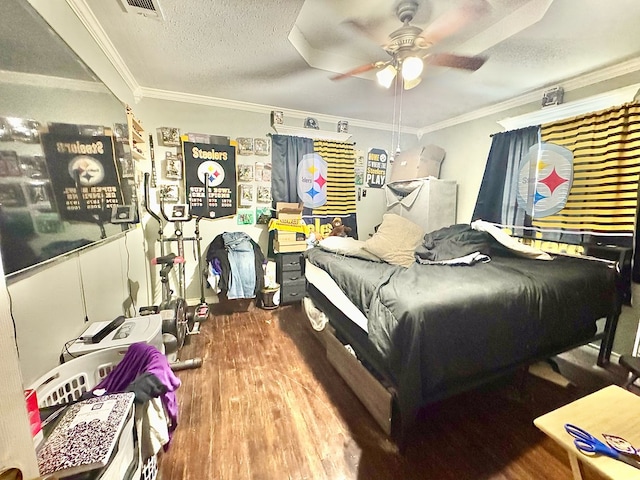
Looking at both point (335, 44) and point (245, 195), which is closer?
point (335, 44)

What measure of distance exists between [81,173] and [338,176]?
9.77 feet

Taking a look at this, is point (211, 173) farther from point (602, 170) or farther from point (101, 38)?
point (602, 170)

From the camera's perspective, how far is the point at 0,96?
88 cm

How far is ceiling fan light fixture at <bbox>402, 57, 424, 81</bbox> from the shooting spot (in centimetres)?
174

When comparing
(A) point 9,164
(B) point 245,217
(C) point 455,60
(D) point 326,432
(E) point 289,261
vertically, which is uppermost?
(C) point 455,60

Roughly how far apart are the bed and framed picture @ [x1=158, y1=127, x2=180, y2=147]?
92.0 inches

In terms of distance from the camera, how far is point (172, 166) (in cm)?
321

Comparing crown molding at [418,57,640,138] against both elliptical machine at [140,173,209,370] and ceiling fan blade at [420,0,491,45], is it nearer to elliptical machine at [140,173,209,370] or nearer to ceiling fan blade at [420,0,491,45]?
ceiling fan blade at [420,0,491,45]

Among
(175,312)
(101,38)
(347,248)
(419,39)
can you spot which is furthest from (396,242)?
(101,38)

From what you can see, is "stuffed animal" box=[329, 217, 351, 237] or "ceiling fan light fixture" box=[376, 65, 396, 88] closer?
"ceiling fan light fixture" box=[376, 65, 396, 88]

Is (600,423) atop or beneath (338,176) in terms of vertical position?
beneath

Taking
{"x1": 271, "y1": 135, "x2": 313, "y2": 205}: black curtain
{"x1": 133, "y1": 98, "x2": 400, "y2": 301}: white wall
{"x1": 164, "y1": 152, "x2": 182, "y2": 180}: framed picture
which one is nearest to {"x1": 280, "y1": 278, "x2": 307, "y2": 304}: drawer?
{"x1": 133, "y1": 98, "x2": 400, "y2": 301}: white wall

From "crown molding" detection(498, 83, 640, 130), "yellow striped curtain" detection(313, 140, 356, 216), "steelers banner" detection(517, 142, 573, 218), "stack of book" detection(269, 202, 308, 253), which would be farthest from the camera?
"yellow striped curtain" detection(313, 140, 356, 216)

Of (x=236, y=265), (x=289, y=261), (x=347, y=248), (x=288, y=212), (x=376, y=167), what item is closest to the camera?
(x=347, y=248)
